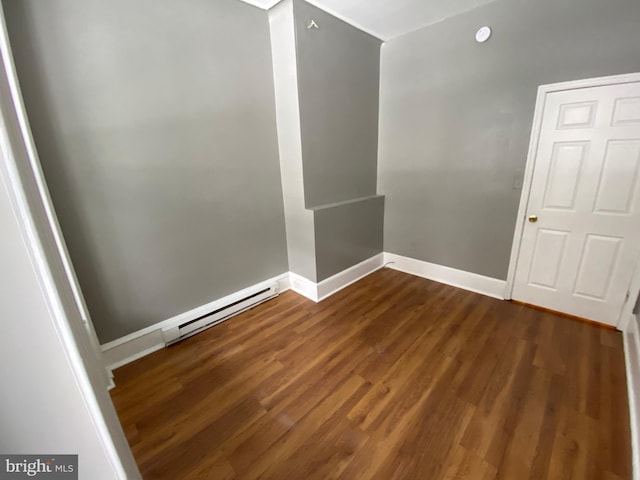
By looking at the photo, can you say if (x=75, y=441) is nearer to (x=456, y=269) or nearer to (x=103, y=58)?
(x=103, y=58)

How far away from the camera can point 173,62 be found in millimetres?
1935

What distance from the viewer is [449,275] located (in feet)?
10.0

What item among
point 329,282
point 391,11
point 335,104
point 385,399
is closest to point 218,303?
point 329,282

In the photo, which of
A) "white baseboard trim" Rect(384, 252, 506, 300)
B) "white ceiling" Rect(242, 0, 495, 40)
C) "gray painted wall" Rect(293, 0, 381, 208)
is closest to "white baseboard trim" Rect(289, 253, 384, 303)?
"white baseboard trim" Rect(384, 252, 506, 300)

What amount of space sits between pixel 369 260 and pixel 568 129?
87.1 inches

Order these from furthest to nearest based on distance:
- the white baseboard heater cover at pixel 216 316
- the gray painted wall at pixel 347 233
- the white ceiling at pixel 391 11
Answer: the gray painted wall at pixel 347 233 → the white ceiling at pixel 391 11 → the white baseboard heater cover at pixel 216 316

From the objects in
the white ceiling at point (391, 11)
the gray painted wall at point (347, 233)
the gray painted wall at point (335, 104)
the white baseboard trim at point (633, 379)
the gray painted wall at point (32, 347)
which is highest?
the white ceiling at point (391, 11)

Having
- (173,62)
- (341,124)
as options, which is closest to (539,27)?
(341,124)

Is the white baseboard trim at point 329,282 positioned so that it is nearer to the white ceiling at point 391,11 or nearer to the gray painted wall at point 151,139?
the gray painted wall at point 151,139

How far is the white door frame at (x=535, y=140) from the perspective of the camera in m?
1.94

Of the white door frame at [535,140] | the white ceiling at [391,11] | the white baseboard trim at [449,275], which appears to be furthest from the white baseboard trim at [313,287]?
the white ceiling at [391,11]

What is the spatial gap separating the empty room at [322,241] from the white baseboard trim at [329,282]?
0.08ft

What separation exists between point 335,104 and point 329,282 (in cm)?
187

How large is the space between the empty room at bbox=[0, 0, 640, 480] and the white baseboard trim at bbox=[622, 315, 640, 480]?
22 millimetres
